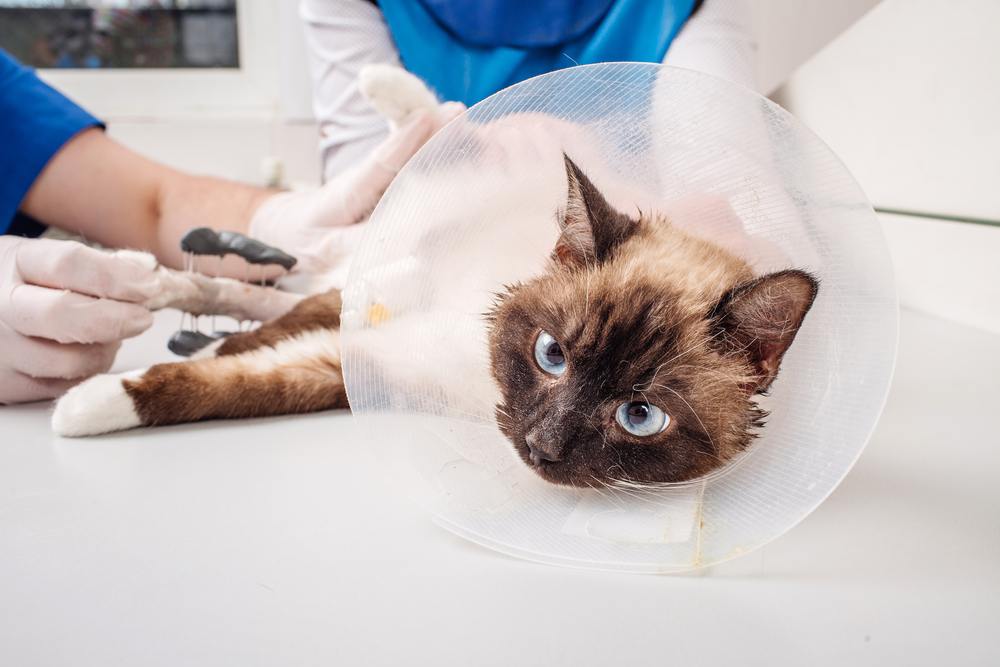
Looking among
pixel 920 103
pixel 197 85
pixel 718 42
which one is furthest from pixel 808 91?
pixel 197 85

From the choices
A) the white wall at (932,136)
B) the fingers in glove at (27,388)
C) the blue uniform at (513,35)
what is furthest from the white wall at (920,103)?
the fingers in glove at (27,388)

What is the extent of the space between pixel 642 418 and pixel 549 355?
0.12m

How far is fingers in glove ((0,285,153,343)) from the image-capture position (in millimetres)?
1113

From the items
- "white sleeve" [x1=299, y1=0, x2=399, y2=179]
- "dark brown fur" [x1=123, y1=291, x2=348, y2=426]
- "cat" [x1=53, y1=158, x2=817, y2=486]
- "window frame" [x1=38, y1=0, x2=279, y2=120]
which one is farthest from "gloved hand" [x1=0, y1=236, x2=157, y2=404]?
"window frame" [x1=38, y1=0, x2=279, y2=120]

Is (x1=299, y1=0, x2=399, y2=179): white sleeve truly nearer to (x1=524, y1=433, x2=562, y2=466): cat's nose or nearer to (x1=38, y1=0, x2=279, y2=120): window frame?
(x1=38, y1=0, x2=279, y2=120): window frame

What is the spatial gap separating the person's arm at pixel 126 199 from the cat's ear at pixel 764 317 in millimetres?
1472

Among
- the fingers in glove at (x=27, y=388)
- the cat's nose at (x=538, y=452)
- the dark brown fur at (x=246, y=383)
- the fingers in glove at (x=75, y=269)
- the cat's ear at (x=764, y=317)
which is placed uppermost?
the cat's ear at (x=764, y=317)

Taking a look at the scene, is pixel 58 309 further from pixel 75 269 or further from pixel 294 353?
pixel 294 353

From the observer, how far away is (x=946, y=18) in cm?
197

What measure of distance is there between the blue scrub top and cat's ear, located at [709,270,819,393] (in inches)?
67.7

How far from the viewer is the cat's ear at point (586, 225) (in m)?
0.79

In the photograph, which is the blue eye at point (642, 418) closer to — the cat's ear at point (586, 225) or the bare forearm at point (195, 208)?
the cat's ear at point (586, 225)

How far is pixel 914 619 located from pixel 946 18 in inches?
70.7

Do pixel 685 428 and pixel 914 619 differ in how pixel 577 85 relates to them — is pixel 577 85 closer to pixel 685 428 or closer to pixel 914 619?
pixel 685 428
